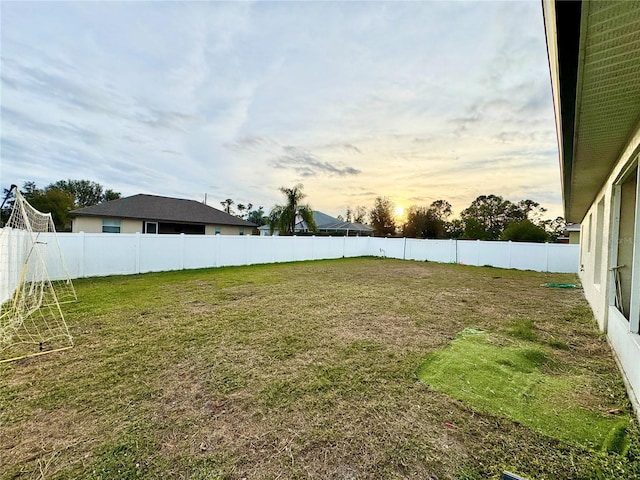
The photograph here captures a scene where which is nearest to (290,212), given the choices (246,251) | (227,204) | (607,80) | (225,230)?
(225,230)

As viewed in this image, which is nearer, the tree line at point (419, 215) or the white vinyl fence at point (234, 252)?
the white vinyl fence at point (234, 252)

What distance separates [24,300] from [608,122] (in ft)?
30.0

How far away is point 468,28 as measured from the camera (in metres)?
5.84

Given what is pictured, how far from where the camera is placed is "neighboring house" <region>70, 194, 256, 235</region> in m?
15.2

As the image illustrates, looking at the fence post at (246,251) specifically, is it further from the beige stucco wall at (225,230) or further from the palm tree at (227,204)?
the palm tree at (227,204)

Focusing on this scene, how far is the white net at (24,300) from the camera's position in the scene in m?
3.77

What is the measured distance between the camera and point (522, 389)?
269 centimetres

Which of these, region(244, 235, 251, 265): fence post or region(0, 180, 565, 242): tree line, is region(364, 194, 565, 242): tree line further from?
region(244, 235, 251, 265): fence post

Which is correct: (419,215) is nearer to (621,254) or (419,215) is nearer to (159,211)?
(159,211)

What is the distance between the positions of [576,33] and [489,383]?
280 centimetres

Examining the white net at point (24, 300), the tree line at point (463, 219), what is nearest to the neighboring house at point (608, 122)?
the white net at point (24, 300)

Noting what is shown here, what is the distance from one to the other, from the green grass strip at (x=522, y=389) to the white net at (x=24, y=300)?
4.70 metres

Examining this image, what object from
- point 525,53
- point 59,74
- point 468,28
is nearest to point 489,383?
point 525,53

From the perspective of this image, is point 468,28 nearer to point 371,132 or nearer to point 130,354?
point 371,132
